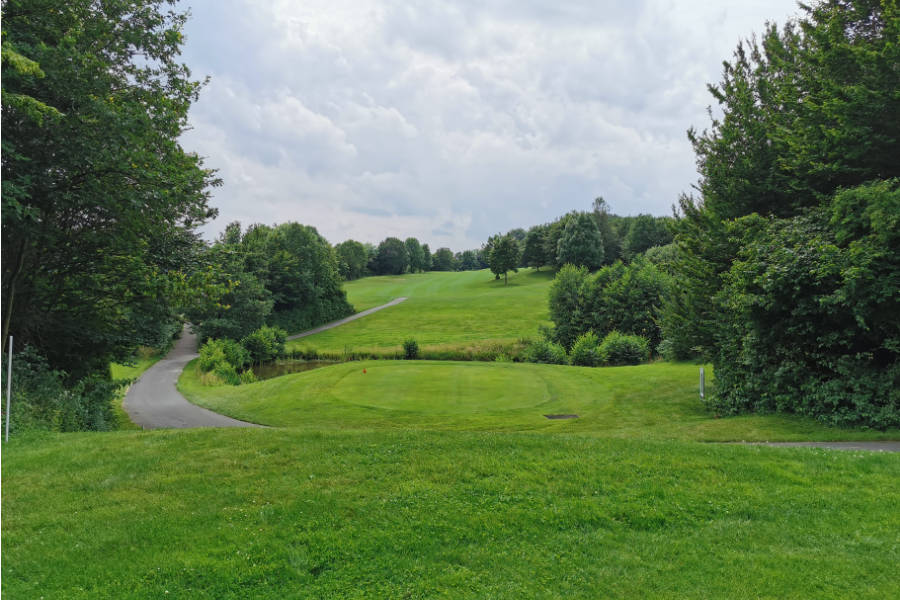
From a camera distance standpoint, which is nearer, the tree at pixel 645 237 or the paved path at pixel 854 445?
the paved path at pixel 854 445

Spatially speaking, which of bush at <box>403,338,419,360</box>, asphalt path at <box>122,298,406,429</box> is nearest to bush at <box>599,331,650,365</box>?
bush at <box>403,338,419,360</box>

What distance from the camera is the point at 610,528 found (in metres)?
5.59

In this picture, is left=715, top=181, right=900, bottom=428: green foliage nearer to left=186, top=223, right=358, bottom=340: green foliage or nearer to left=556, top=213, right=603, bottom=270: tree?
left=186, top=223, right=358, bottom=340: green foliage

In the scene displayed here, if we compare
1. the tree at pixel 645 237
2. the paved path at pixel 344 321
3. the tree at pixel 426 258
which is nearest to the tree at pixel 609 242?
the tree at pixel 645 237

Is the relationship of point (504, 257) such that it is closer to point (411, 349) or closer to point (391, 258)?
point (391, 258)

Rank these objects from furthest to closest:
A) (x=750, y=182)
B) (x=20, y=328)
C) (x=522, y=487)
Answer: (x=750, y=182) → (x=20, y=328) → (x=522, y=487)

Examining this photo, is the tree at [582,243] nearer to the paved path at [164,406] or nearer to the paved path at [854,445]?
the paved path at [164,406]

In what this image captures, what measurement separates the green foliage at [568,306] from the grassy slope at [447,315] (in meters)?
6.74

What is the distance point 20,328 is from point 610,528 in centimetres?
1634

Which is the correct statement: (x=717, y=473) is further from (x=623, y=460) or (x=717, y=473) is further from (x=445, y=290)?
(x=445, y=290)

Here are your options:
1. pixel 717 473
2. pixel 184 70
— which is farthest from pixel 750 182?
pixel 184 70

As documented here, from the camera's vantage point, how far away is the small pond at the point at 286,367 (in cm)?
3897

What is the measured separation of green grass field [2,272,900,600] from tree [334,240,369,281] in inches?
3922

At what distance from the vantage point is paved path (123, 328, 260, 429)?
20.2m
